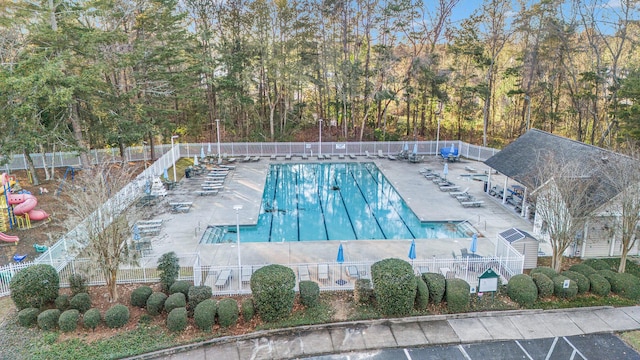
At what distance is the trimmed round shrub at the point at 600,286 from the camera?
11.1m

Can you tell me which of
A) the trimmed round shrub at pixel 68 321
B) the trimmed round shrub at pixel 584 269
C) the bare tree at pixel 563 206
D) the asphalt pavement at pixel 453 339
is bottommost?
the asphalt pavement at pixel 453 339

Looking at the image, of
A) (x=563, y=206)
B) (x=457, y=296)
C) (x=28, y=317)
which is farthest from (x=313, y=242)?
(x=28, y=317)

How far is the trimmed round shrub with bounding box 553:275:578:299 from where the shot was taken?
11.0 metres

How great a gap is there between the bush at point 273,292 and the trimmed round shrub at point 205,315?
1.02 metres

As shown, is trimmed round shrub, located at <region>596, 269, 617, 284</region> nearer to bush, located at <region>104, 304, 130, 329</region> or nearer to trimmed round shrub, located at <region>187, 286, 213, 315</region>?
trimmed round shrub, located at <region>187, 286, 213, 315</region>

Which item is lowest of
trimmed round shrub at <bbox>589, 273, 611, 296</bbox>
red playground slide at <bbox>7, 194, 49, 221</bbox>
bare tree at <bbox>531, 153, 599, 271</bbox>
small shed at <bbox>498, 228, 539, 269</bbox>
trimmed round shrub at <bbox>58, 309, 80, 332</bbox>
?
trimmed round shrub at <bbox>58, 309, 80, 332</bbox>

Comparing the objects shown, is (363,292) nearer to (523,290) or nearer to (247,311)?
(247,311)

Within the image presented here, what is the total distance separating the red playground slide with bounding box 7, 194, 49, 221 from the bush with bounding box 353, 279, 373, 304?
41.9 ft

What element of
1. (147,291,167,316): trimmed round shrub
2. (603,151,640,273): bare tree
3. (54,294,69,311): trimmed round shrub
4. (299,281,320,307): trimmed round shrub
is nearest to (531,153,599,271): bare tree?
(603,151,640,273): bare tree

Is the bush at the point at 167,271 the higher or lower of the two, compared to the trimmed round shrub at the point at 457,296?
higher

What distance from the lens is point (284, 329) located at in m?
9.77

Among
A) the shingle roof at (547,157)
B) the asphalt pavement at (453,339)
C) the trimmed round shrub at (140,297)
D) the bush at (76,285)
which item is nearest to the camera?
the asphalt pavement at (453,339)

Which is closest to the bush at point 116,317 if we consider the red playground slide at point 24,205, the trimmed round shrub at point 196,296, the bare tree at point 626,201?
the trimmed round shrub at point 196,296

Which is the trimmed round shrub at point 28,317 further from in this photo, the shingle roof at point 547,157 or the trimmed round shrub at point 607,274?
the shingle roof at point 547,157
